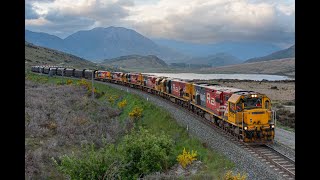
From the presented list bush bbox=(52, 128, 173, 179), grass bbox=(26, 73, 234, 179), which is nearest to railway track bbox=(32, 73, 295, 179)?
grass bbox=(26, 73, 234, 179)

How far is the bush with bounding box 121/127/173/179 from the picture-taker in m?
18.6

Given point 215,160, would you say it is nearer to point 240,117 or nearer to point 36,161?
point 240,117

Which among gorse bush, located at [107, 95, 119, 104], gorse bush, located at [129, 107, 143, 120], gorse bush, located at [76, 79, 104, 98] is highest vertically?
gorse bush, located at [76, 79, 104, 98]

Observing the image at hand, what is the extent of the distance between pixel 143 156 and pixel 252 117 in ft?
27.7

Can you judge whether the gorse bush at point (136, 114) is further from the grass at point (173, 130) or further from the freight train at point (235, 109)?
the freight train at point (235, 109)

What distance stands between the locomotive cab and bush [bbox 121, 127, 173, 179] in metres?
6.13

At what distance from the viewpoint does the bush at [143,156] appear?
18.6 m

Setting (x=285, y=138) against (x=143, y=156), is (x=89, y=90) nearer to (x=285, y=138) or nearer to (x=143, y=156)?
(x=285, y=138)

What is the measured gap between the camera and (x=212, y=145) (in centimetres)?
2312

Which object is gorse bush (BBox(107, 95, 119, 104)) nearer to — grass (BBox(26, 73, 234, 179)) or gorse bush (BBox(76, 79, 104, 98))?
grass (BBox(26, 73, 234, 179))

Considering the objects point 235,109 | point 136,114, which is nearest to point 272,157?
point 235,109

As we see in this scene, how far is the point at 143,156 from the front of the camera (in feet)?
61.3

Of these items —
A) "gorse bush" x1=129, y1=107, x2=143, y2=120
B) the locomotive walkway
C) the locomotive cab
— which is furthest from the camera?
"gorse bush" x1=129, y1=107, x2=143, y2=120
